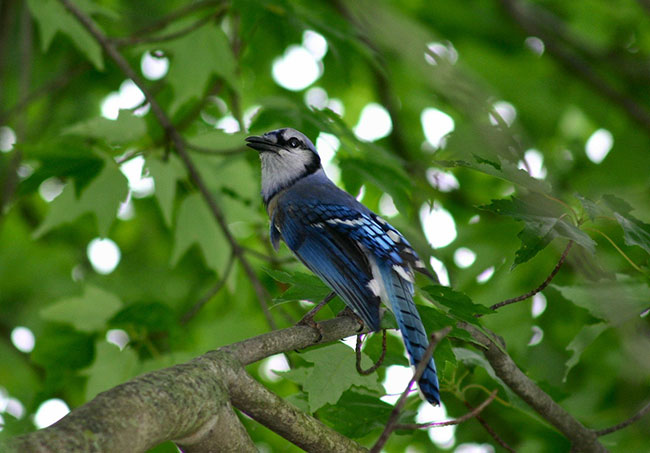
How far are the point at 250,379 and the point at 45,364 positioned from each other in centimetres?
199

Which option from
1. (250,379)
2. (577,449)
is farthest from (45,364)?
(577,449)

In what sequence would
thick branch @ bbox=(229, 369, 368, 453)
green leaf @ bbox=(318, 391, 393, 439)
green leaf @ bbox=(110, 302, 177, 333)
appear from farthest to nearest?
green leaf @ bbox=(110, 302, 177, 333), green leaf @ bbox=(318, 391, 393, 439), thick branch @ bbox=(229, 369, 368, 453)

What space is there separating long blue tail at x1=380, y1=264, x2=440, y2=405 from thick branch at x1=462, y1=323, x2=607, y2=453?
5.8 inches

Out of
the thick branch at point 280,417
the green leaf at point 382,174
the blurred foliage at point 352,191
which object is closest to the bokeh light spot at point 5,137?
the blurred foliage at point 352,191

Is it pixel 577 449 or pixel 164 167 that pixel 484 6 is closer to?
pixel 164 167

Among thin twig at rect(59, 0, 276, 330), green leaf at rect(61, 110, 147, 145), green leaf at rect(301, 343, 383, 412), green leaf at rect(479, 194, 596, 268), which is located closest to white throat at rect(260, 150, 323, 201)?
thin twig at rect(59, 0, 276, 330)

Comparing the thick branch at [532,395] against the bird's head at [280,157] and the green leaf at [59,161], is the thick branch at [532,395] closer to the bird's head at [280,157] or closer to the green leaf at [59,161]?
the bird's head at [280,157]

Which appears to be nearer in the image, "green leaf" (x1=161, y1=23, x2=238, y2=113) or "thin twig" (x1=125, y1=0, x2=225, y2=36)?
"green leaf" (x1=161, y1=23, x2=238, y2=113)

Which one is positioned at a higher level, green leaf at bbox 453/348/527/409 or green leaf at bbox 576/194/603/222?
green leaf at bbox 576/194/603/222

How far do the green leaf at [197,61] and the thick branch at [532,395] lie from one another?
2.25 m

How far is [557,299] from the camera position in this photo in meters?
4.55

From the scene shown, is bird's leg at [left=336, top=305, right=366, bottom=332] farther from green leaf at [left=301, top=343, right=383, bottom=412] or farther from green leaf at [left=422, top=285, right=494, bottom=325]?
green leaf at [left=422, top=285, right=494, bottom=325]

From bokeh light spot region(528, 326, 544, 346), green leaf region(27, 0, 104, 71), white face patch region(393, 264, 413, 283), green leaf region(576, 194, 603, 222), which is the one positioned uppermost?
green leaf region(576, 194, 603, 222)

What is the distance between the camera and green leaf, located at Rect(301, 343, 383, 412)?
229 centimetres
